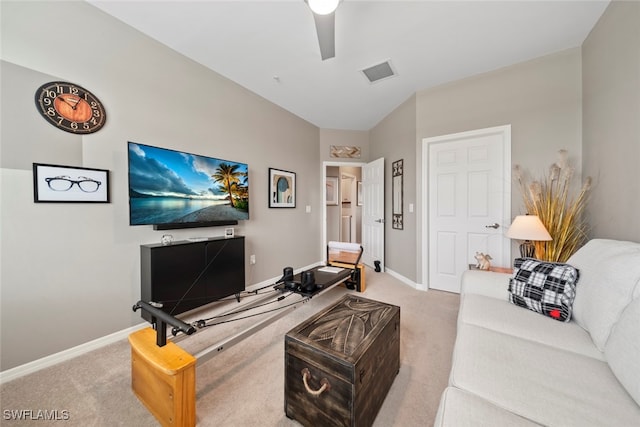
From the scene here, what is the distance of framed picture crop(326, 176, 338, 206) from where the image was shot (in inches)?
216

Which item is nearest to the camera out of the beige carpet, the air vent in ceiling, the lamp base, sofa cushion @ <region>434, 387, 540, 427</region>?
sofa cushion @ <region>434, 387, 540, 427</region>

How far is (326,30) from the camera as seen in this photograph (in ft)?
4.87

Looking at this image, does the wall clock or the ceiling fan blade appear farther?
the wall clock

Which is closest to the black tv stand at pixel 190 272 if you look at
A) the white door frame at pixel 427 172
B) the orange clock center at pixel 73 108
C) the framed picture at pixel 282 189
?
the framed picture at pixel 282 189

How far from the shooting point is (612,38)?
1.79 meters

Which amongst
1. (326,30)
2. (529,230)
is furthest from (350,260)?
(326,30)

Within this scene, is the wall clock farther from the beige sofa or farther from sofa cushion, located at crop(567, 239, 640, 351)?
sofa cushion, located at crop(567, 239, 640, 351)

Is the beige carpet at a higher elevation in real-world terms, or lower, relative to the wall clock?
lower

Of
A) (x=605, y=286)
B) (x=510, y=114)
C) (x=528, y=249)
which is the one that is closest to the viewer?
(x=605, y=286)

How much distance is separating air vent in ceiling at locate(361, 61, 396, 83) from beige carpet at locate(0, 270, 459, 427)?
2845 mm

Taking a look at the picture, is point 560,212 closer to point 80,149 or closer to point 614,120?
point 614,120

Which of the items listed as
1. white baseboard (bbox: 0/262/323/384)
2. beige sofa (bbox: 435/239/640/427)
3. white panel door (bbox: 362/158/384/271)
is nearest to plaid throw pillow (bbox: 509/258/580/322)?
beige sofa (bbox: 435/239/640/427)

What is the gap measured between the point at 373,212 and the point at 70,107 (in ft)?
13.3

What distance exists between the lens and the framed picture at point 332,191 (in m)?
5.49
